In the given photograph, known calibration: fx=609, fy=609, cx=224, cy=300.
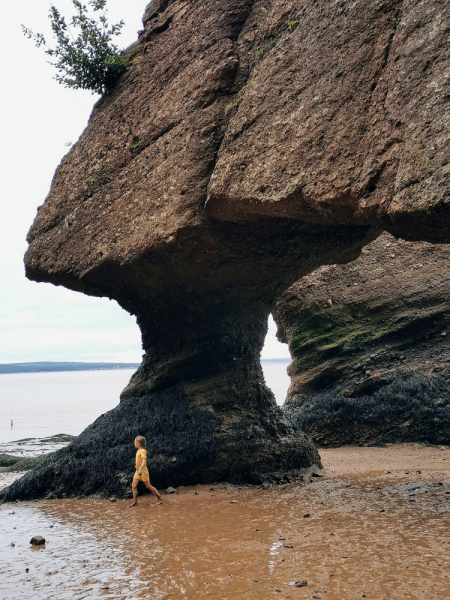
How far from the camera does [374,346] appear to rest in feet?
47.9

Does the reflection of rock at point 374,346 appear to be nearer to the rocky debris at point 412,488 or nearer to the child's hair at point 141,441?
the rocky debris at point 412,488

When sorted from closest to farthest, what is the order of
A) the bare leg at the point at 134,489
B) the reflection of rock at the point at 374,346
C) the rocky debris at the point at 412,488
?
the rocky debris at the point at 412,488 → the bare leg at the point at 134,489 → the reflection of rock at the point at 374,346

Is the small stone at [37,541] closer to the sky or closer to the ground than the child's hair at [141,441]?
closer to the ground

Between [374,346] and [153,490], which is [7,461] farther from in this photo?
[374,346]

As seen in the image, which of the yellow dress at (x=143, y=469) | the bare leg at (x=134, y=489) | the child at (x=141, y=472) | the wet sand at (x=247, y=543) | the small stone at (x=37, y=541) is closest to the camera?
the wet sand at (x=247, y=543)

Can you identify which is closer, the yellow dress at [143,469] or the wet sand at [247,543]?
the wet sand at [247,543]

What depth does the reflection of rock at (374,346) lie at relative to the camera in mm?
13094

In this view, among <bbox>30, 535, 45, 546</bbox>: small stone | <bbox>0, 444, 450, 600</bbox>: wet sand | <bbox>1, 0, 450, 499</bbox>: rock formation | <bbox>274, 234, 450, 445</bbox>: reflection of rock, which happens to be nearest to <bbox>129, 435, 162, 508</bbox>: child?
<bbox>0, 444, 450, 600</bbox>: wet sand

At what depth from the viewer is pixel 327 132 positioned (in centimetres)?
714

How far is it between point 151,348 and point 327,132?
19.3 ft

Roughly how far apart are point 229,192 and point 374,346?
7996 mm

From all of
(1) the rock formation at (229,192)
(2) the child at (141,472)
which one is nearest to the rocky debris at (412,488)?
(1) the rock formation at (229,192)

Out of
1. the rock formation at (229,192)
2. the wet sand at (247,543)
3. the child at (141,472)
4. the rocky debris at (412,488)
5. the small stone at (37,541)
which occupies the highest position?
the rock formation at (229,192)

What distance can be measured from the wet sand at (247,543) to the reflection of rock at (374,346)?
10.6 ft
